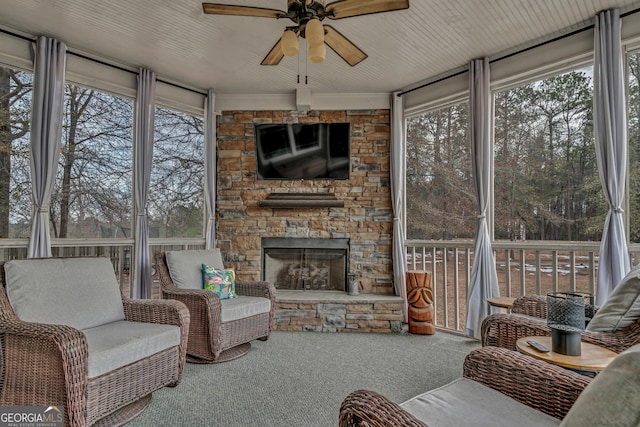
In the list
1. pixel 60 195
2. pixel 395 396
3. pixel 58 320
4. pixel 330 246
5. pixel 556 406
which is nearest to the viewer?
pixel 556 406

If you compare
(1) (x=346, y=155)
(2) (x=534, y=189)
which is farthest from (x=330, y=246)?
(2) (x=534, y=189)

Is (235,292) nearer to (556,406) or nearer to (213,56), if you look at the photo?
(213,56)

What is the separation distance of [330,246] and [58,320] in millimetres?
2895

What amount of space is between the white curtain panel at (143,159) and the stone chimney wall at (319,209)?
930 mm

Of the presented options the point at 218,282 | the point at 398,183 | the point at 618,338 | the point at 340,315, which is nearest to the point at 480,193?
the point at 398,183

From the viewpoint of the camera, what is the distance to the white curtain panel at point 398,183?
14.3ft

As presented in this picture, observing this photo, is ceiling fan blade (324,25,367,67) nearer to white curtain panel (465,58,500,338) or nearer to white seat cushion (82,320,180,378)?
white curtain panel (465,58,500,338)

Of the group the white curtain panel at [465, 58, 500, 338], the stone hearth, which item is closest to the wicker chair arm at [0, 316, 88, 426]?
the stone hearth

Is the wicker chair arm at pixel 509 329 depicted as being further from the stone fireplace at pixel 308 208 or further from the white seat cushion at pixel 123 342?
the stone fireplace at pixel 308 208

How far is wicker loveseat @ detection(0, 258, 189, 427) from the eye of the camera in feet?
5.87

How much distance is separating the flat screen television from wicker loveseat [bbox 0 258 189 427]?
2375 mm

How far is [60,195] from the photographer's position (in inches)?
137

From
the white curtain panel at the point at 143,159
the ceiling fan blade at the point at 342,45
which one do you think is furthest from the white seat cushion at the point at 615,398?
the white curtain panel at the point at 143,159

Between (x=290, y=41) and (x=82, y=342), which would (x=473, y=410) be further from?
(x=290, y=41)
